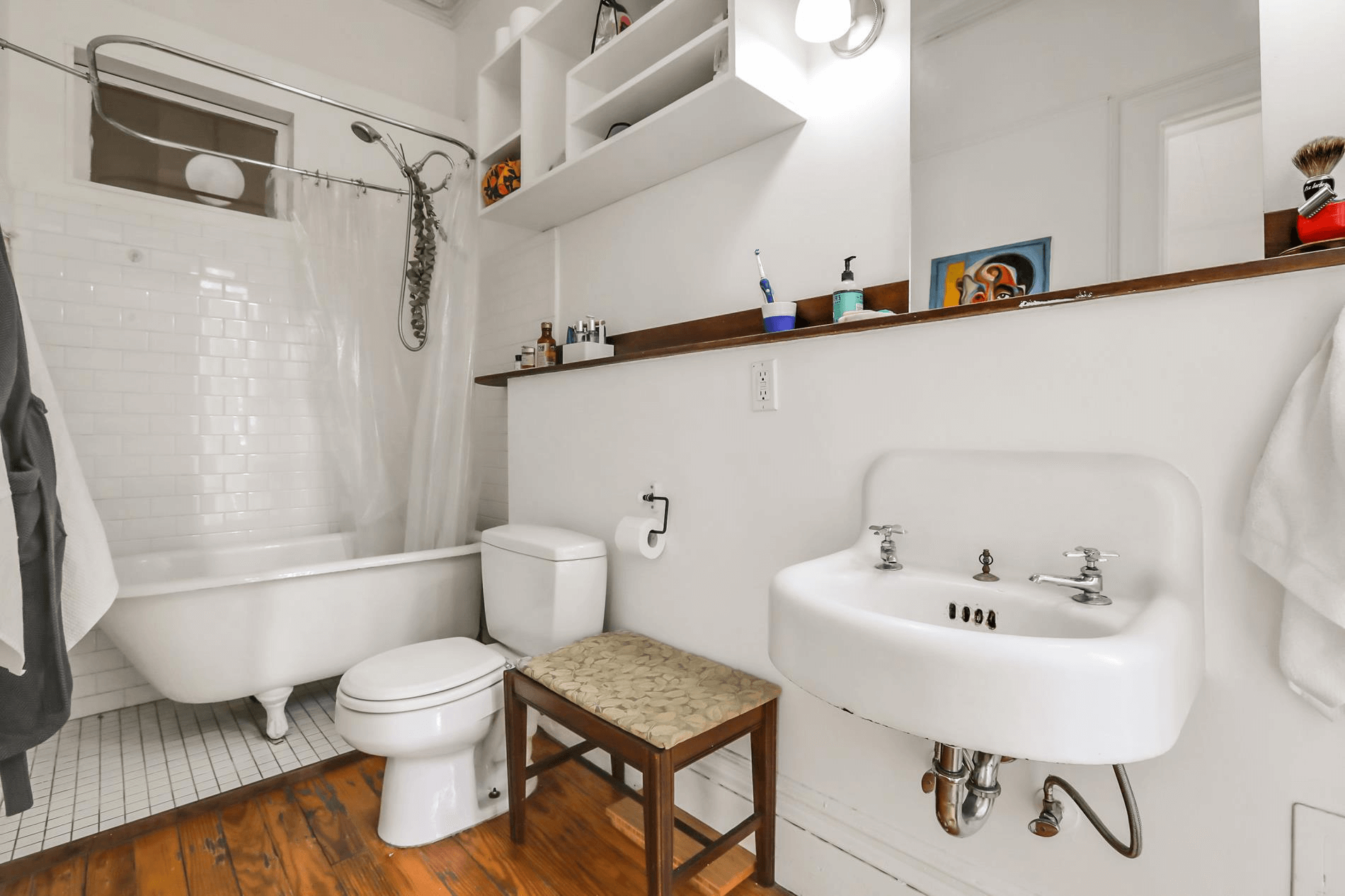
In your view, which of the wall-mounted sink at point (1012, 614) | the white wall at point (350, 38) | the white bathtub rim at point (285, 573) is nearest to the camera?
the wall-mounted sink at point (1012, 614)

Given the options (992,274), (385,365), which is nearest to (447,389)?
(385,365)

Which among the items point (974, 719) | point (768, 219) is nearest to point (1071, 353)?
point (974, 719)

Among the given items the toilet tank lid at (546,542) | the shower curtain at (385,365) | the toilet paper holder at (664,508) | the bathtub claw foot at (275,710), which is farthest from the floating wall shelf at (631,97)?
the bathtub claw foot at (275,710)

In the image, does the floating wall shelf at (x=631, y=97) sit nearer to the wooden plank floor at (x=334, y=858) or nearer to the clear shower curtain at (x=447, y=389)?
the clear shower curtain at (x=447, y=389)

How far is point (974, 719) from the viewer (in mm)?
718

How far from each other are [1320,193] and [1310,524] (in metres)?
0.45

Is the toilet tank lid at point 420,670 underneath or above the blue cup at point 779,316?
underneath

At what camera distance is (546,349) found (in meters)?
2.24

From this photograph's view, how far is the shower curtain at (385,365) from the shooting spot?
233cm

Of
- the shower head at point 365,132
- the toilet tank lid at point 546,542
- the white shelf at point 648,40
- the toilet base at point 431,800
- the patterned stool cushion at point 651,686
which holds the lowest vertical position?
the toilet base at point 431,800

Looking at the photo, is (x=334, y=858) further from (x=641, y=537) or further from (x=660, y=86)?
(x=660, y=86)

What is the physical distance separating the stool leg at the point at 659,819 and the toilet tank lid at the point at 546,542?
27.5 inches

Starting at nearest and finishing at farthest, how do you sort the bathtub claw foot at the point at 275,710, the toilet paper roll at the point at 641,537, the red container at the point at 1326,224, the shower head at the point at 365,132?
the red container at the point at 1326,224, the toilet paper roll at the point at 641,537, the bathtub claw foot at the point at 275,710, the shower head at the point at 365,132

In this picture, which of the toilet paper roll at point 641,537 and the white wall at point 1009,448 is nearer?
the white wall at point 1009,448
